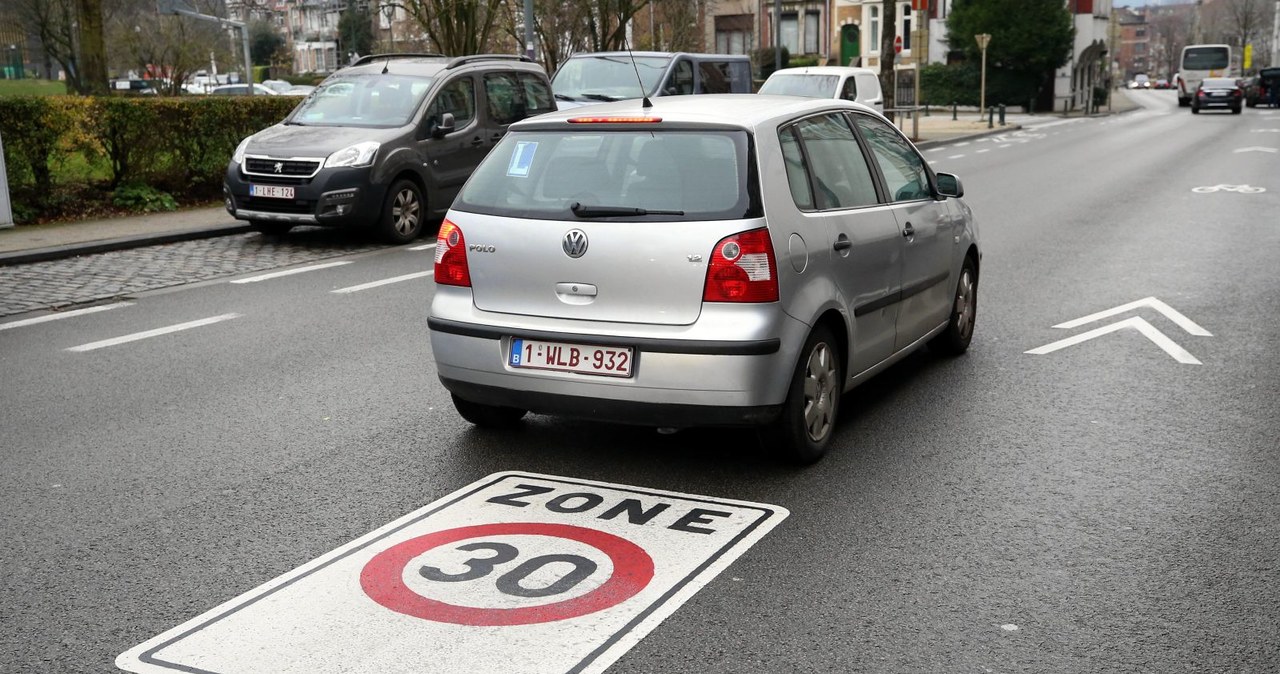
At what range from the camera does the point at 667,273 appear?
540cm

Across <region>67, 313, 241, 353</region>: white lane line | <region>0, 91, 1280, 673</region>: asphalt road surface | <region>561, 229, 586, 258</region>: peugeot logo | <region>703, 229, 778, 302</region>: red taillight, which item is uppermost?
<region>561, 229, 586, 258</region>: peugeot logo

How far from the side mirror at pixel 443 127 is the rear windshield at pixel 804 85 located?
12143 millimetres

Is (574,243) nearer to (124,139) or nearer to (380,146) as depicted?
(380,146)

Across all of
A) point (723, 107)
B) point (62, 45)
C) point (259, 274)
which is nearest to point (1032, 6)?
point (62, 45)

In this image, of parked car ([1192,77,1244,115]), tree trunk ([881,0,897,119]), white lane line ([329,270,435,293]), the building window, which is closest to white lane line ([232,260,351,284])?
white lane line ([329,270,435,293])

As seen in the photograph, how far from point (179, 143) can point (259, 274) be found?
5.86 metres

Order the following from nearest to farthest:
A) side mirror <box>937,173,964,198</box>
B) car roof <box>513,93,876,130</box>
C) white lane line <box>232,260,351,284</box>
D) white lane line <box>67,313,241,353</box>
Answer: car roof <box>513,93,876,130</box>
side mirror <box>937,173,964,198</box>
white lane line <box>67,313,241,353</box>
white lane line <box>232,260,351,284</box>

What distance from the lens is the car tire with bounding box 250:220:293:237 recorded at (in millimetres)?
14703

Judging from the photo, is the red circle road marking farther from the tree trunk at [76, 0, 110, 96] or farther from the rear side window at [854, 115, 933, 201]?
the tree trunk at [76, 0, 110, 96]

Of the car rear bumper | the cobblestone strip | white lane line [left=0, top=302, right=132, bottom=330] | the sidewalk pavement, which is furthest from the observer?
the sidewalk pavement

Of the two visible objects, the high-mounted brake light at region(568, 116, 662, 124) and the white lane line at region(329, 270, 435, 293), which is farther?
the white lane line at region(329, 270, 435, 293)

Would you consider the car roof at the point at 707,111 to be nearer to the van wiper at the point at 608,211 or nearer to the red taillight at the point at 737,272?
the van wiper at the point at 608,211

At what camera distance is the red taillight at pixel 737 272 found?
211 inches

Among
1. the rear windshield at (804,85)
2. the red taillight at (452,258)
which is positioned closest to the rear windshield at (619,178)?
the red taillight at (452,258)
